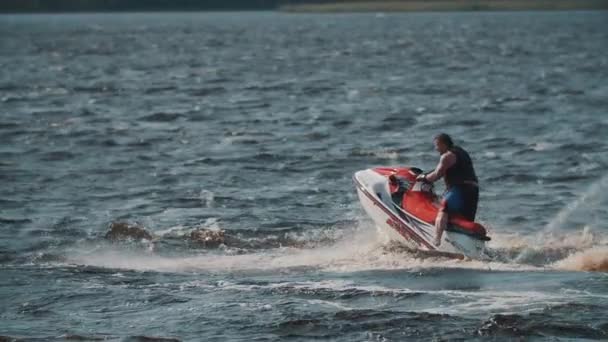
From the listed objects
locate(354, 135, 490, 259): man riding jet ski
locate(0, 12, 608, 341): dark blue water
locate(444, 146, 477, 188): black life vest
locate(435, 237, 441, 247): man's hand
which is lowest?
locate(0, 12, 608, 341): dark blue water

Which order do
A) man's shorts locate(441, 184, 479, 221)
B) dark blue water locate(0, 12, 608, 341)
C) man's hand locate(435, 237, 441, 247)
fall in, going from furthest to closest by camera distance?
man's shorts locate(441, 184, 479, 221), man's hand locate(435, 237, 441, 247), dark blue water locate(0, 12, 608, 341)

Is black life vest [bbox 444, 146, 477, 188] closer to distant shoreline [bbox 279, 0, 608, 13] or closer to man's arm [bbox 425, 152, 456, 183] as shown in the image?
man's arm [bbox 425, 152, 456, 183]

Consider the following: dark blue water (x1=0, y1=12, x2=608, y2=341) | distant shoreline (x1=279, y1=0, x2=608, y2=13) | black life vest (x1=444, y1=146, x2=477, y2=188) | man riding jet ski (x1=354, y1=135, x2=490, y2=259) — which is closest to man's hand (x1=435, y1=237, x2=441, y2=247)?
man riding jet ski (x1=354, y1=135, x2=490, y2=259)

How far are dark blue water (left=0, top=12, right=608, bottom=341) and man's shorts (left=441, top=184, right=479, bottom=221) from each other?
2.69ft

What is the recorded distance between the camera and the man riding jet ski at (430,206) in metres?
19.4

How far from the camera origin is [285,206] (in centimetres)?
2541

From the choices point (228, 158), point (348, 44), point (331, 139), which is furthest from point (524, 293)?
point (348, 44)

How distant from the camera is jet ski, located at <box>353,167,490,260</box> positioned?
1934 centimetres

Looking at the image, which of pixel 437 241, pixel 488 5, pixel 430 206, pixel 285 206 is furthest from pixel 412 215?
pixel 488 5

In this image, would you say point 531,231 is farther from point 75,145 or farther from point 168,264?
point 75,145

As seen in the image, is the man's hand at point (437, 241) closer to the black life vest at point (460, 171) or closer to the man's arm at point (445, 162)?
the black life vest at point (460, 171)

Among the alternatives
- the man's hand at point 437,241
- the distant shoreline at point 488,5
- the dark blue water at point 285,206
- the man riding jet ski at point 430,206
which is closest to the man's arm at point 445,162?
the man riding jet ski at point 430,206

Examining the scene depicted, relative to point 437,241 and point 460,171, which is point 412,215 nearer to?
point 437,241

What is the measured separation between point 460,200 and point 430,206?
0.71 metres
